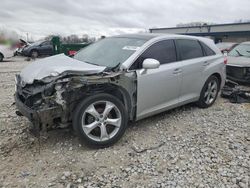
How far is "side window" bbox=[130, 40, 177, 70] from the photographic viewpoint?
385cm

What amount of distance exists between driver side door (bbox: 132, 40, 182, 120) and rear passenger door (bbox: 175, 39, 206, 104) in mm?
162

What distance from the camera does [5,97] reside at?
5.91 metres

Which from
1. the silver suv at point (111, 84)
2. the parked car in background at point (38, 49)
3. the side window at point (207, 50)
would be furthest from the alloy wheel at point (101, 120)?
the parked car in background at point (38, 49)

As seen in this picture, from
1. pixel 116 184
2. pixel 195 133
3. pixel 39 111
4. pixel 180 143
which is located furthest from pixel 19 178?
pixel 195 133

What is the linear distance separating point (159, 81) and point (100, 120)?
122 centimetres

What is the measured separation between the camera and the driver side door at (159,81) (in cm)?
381

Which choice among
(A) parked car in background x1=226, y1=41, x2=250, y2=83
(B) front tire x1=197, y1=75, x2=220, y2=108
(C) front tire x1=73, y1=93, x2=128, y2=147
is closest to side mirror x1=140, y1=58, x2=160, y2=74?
(C) front tire x1=73, y1=93, x2=128, y2=147

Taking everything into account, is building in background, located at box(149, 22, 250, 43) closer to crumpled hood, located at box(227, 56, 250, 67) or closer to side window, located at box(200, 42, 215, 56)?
crumpled hood, located at box(227, 56, 250, 67)

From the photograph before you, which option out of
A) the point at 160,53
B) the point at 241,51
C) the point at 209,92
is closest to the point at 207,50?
the point at 209,92

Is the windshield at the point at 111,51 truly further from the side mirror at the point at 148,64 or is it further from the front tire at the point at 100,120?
the front tire at the point at 100,120

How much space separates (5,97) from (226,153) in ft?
16.4

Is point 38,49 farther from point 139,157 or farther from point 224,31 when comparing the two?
point 224,31

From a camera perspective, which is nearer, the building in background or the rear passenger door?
the rear passenger door

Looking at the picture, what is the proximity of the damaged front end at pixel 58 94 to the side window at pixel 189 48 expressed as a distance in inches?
64.2
